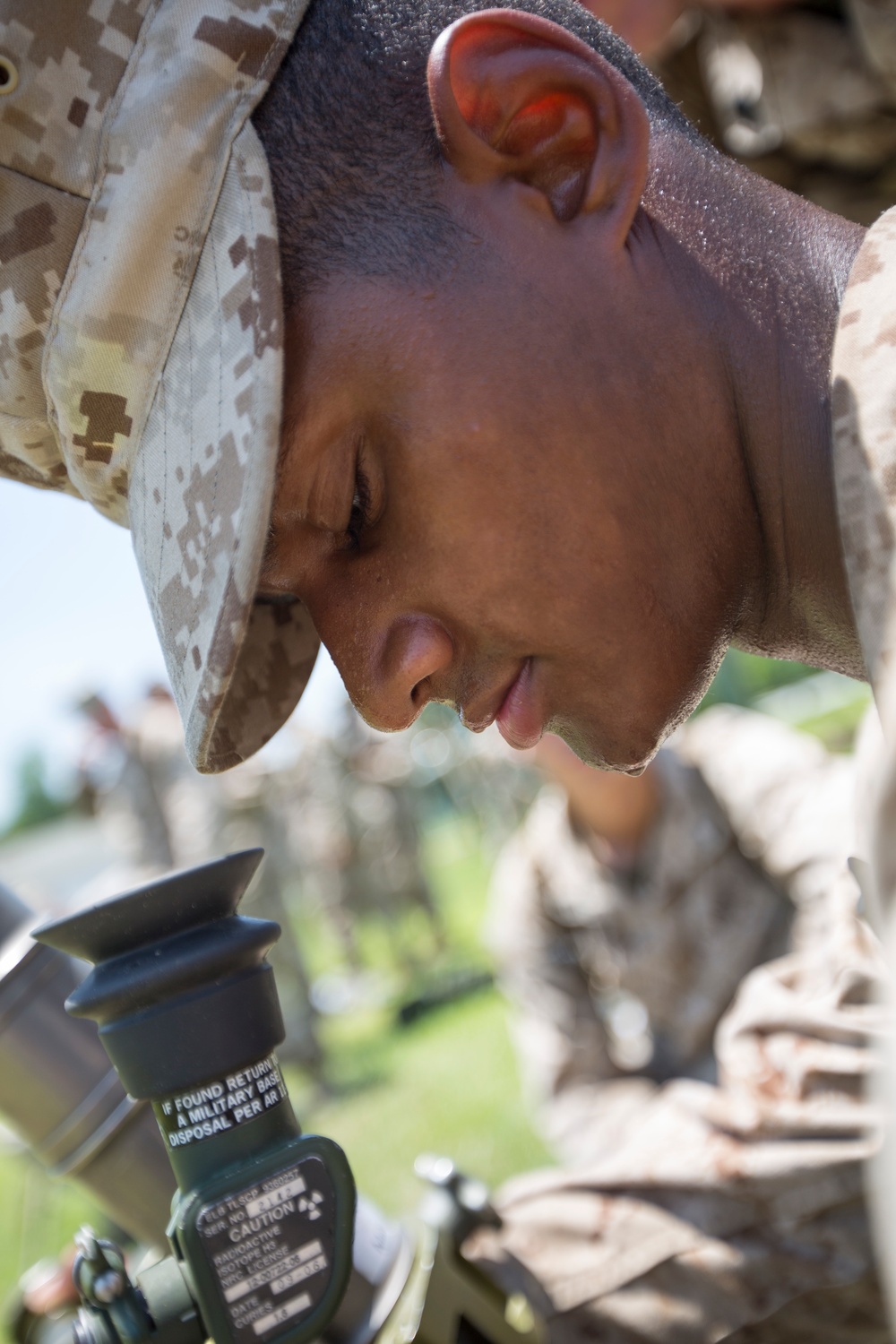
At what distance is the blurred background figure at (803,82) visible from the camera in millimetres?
3123

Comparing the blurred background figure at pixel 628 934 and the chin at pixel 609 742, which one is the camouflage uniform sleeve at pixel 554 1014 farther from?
the chin at pixel 609 742

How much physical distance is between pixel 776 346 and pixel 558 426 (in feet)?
0.95

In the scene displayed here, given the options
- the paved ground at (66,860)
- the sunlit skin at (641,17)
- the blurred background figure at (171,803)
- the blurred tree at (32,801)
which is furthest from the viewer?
the blurred tree at (32,801)

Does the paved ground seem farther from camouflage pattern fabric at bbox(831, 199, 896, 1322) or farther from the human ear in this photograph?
camouflage pattern fabric at bbox(831, 199, 896, 1322)

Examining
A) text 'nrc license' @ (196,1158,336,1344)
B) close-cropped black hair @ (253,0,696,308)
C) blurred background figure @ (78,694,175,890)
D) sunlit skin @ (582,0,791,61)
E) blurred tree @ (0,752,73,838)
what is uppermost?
sunlit skin @ (582,0,791,61)

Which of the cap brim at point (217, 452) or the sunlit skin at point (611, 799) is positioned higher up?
the cap brim at point (217, 452)

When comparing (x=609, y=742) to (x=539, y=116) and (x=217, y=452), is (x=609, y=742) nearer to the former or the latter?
(x=217, y=452)

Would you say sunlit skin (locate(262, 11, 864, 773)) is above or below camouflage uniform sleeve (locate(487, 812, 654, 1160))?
above

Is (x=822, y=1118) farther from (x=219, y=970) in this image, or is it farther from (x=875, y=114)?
(x=875, y=114)

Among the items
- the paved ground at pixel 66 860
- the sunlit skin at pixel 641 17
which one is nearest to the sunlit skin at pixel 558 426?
the sunlit skin at pixel 641 17

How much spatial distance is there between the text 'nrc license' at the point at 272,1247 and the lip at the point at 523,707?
0.53 m

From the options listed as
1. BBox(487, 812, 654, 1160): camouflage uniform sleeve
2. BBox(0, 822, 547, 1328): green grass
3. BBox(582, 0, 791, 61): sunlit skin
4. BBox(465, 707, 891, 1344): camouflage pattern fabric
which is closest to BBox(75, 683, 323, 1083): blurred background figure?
BBox(0, 822, 547, 1328): green grass

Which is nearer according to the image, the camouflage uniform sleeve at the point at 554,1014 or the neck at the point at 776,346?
the neck at the point at 776,346

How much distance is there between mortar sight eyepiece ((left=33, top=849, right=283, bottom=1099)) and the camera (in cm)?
118
